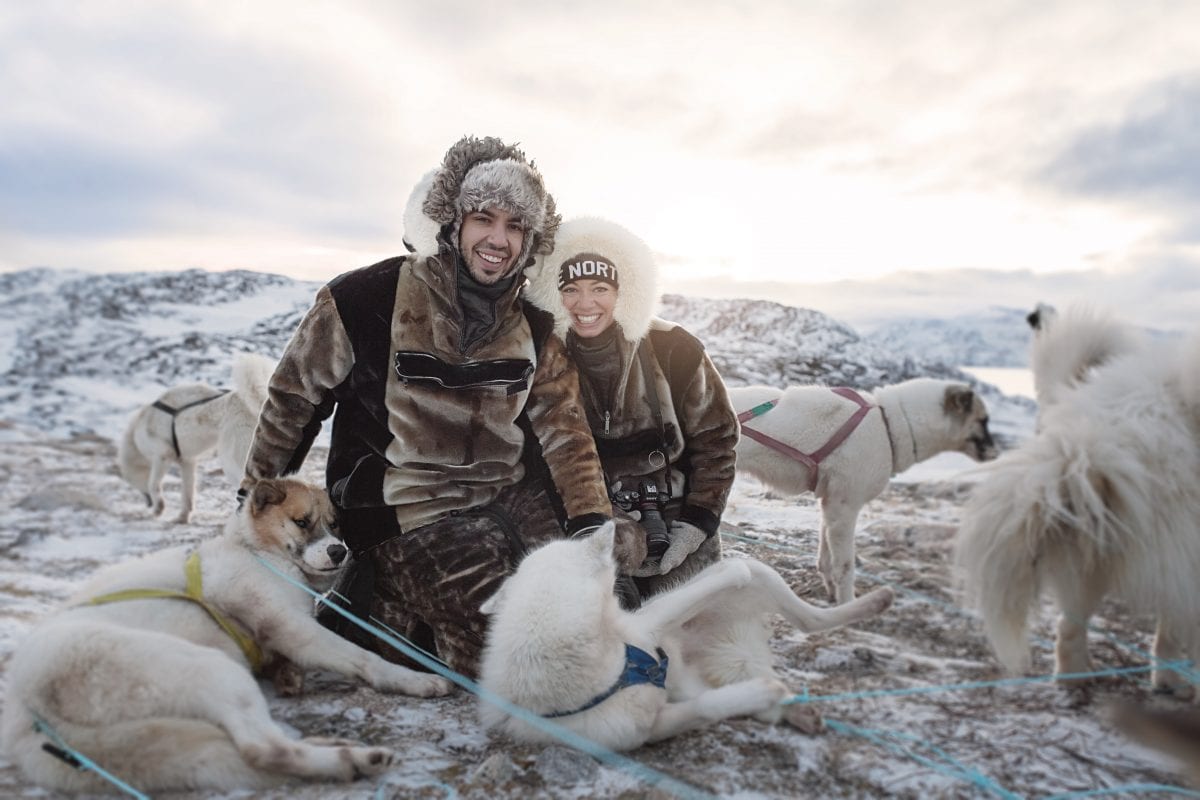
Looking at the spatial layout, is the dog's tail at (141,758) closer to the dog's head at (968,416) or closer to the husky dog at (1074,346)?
the husky dog at (1074,346)

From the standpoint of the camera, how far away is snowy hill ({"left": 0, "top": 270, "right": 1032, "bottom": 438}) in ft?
35.8

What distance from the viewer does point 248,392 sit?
6270 mm

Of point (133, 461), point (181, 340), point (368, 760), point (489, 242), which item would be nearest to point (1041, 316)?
point (489, 242)

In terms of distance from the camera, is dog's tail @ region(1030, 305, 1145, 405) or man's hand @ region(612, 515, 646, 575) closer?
man's hand @ region(612, 515, 646, 575)

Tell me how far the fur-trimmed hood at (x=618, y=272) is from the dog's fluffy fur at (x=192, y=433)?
4209 mm

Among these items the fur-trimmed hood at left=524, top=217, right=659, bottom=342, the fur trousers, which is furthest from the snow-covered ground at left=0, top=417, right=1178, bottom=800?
the fur-trimmed hood at left=524, top=217, right=659, bottom=342

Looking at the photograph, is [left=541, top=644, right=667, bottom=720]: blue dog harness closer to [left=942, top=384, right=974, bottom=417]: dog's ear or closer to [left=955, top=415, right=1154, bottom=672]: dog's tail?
[left=955, top=415, right=1154, bottom=672]: dog's tail

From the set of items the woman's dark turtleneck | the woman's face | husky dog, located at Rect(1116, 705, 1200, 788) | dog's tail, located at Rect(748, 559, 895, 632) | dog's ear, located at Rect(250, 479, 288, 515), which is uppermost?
the woman's face

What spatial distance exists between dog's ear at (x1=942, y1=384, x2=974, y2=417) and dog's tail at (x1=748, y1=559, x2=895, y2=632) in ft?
7.72

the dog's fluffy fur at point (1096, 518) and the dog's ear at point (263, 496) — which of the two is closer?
the dog's fluffy fur at point (1096, 518)

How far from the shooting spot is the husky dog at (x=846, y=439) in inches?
163

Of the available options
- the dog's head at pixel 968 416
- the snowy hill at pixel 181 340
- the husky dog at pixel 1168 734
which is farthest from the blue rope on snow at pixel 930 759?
the snowy hill at pixel 181 340

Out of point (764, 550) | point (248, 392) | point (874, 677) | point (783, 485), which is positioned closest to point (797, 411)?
point (783, 485)

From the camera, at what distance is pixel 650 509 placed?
322 centimetres
